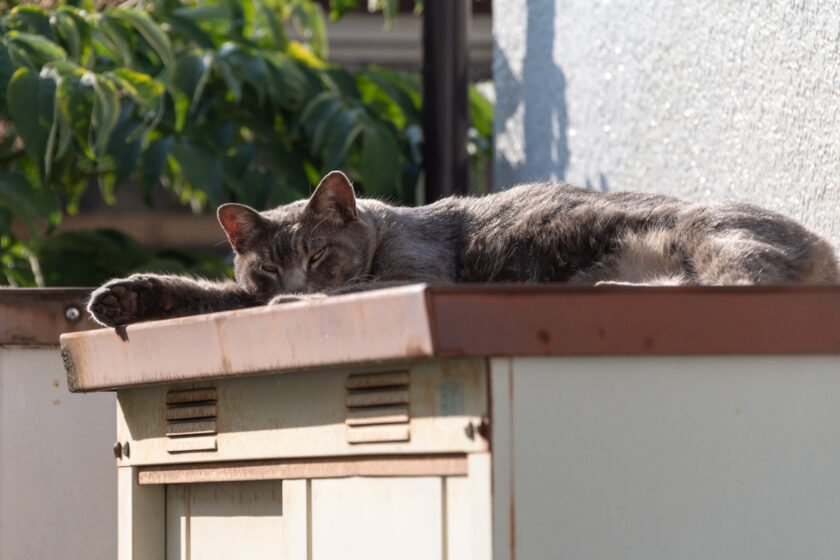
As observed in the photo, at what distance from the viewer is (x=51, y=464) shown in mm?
1974

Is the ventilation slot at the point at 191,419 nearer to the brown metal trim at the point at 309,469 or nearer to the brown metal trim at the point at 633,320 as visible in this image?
the brown metal trim at the point at 309,469

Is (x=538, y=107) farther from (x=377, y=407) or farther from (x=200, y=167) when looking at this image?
(x=377, y=407)

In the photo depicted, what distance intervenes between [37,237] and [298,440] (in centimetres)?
152

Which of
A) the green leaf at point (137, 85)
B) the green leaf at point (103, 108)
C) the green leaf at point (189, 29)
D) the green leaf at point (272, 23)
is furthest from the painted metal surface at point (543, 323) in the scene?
the green leaf at point (272, 23)

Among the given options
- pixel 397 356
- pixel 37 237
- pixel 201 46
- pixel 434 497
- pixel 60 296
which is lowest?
pixel 434 497

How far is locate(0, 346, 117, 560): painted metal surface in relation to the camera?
196 centimetres

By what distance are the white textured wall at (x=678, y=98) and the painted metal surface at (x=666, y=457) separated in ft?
2.34

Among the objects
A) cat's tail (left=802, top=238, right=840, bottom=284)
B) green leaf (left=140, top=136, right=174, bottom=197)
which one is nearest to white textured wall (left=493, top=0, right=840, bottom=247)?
cat's tail (left=802, top=238, right=840, bottom=284)

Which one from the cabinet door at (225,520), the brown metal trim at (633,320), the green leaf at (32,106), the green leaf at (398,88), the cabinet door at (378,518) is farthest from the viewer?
the green leaf at (398,88)

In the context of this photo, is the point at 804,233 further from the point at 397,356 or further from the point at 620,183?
the point at 620,183

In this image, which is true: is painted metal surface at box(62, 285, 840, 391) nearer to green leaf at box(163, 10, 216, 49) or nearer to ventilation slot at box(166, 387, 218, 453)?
ventilation slot at box(166, 387, 218, 453)

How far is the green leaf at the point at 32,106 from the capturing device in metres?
2.28

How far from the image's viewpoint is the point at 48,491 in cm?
198

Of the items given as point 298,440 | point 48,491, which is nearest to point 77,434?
point 48,491
